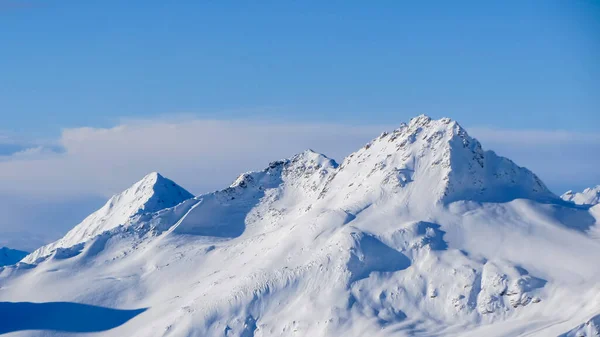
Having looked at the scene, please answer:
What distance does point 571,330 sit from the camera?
188625mm

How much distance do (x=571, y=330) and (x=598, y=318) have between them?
18.4 ft

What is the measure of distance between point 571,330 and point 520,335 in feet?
33.3

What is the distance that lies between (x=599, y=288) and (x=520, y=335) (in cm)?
1852

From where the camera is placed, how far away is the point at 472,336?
199750 millimetres

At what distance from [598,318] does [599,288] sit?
37.3ft

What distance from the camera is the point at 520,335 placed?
639ft

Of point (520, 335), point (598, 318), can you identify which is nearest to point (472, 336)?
point (520, 335)

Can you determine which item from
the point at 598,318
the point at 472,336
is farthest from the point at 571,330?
the point at 472,336

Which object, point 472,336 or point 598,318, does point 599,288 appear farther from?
point 472,336

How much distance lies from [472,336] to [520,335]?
943 cm

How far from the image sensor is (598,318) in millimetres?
189750

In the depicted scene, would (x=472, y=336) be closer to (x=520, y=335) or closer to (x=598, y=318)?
(x=520, y=335)
